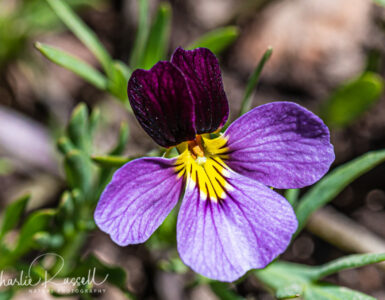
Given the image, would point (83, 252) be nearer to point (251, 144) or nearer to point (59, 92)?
point (59, 92)

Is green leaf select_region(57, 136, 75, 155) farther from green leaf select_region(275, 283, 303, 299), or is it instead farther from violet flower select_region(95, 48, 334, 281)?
green leaf select_region(275, 283, 303, 299)

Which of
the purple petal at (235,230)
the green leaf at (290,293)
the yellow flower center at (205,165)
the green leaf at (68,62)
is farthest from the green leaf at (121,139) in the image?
the green leaf at (290,293)

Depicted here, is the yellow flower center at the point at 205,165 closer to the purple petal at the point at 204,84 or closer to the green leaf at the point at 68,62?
the purple petal at the point at 204,84

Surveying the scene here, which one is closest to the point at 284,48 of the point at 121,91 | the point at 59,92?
the point at 59,92

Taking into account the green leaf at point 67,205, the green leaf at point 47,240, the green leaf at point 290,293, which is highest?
the green leaf at point 290,293

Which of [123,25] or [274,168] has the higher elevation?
[274,168]

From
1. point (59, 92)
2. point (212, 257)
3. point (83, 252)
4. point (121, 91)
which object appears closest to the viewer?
point (212, 257)

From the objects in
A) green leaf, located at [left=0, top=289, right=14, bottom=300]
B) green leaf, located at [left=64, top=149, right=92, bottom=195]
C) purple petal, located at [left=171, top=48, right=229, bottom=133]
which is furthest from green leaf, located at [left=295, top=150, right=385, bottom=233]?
green leaf, located at [left=0, top=289, right=14, bottom=300]
